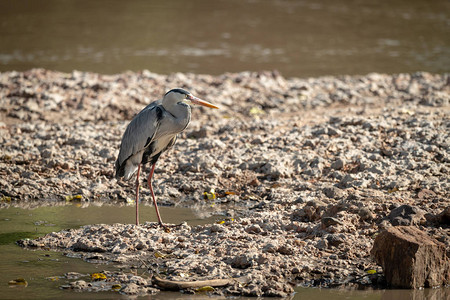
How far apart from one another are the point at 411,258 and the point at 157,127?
332 cm

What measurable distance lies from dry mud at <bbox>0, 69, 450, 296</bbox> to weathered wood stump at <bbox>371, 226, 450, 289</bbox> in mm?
245

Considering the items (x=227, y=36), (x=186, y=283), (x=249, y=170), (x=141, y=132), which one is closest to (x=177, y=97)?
(x=141, y=132)

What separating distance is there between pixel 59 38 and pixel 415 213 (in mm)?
17473

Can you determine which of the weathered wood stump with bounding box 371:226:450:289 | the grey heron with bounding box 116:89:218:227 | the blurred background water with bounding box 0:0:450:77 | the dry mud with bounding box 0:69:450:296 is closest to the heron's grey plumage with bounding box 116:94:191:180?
the grey heron with bounding box 116:89:218:227

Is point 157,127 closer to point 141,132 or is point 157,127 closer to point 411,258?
point 141,132

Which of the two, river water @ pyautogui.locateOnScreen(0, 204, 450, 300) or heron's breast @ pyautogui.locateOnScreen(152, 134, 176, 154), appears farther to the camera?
heron's breast @ pyautogui.locateOnScreen(152, 134, 176, 154)

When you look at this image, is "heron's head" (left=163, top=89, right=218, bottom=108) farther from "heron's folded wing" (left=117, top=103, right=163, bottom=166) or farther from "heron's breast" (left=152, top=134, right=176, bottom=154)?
"heron's breast" (left=152, top=134, right=176, bottom=154)

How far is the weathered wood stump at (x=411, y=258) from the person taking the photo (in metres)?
5.77

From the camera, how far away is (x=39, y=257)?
6.61m

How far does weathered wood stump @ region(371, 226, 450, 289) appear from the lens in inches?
227

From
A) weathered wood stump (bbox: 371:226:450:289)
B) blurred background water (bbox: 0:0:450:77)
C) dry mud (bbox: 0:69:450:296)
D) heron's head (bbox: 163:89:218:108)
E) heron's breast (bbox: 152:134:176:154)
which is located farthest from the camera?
blurred background water (bbox: 0:0:450:77)

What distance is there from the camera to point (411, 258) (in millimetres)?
5766

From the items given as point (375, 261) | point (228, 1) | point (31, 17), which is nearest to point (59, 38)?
point (31, 17)

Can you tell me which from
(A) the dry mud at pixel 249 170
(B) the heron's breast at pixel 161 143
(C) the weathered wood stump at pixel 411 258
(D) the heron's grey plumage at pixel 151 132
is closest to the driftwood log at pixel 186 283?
(A) the dry mud at pixel 249 170
